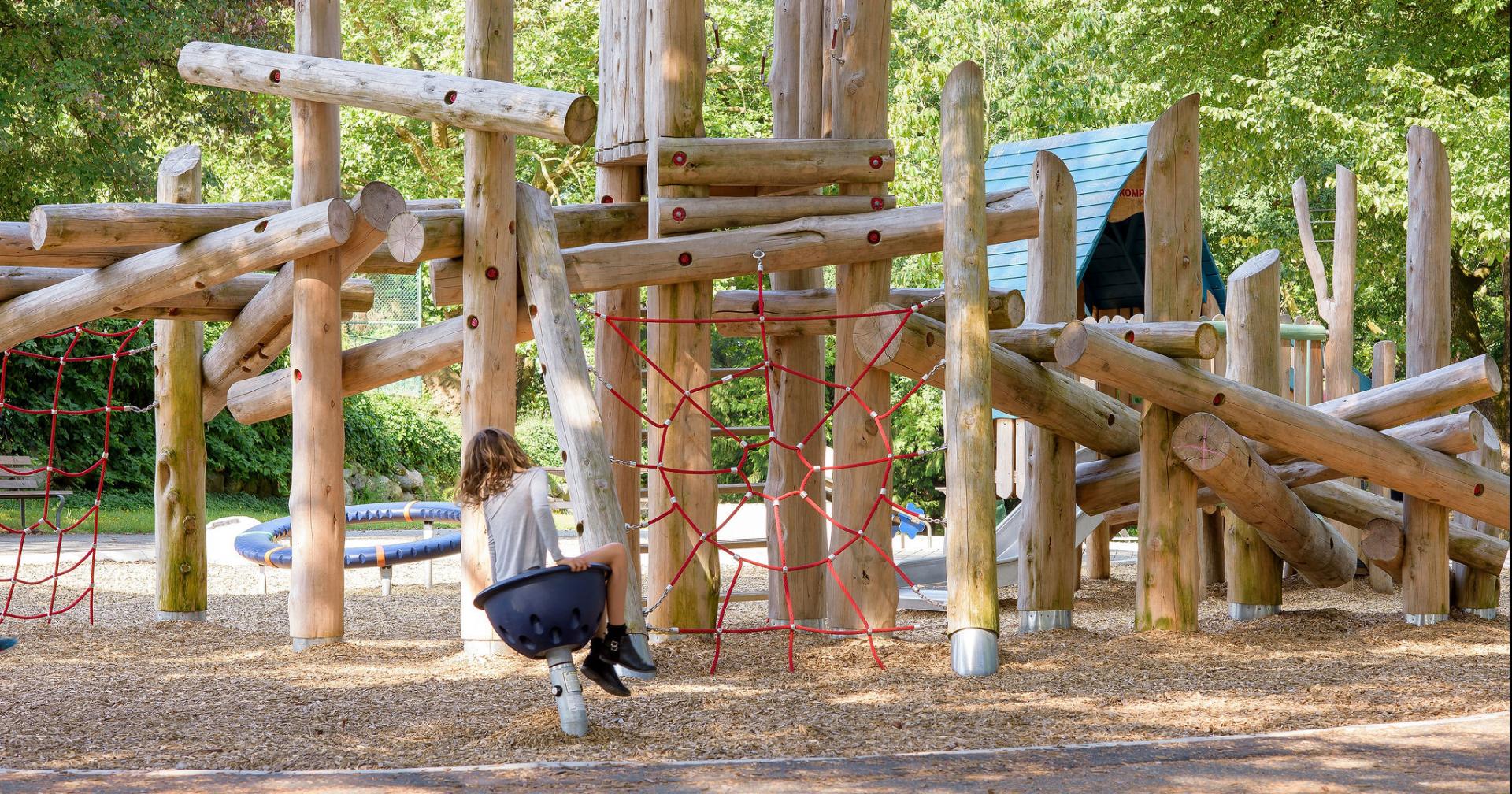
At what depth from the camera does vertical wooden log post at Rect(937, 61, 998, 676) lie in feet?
21.4

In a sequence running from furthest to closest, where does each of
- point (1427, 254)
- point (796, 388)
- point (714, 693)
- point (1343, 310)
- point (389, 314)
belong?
point (389, 314) → point (1343, 310) → point (1427, 254) → point (796, 388) → point (714, 693)

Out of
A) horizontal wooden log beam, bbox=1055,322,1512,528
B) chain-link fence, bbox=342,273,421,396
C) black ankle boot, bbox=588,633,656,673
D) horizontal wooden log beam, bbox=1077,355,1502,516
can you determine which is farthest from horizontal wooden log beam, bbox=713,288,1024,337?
chain-link fence, bbox=342,273,421,396

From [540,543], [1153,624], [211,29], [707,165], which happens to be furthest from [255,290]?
[211,29]

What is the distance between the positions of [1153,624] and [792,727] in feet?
9.89

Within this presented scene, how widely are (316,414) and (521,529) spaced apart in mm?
2513

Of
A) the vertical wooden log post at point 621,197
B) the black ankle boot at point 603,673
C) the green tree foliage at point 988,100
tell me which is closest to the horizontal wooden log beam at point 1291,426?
the vertical wooden log post at point 621,197

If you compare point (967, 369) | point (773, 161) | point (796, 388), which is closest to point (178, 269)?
point (773, 161)

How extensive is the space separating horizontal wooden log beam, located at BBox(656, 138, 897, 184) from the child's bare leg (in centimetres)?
264

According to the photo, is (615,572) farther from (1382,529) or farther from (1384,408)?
(1382,529)

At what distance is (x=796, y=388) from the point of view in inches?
332

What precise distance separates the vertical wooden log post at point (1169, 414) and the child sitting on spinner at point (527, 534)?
3326 millimetres

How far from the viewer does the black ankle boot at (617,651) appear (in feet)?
17.1

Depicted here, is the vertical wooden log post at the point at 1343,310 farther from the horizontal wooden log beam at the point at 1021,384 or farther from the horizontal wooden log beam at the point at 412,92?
the horizontal wooden log beam at the point at 412,92

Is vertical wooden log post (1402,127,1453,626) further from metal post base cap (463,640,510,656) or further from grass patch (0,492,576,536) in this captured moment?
grass patch (0,492,576,536)
